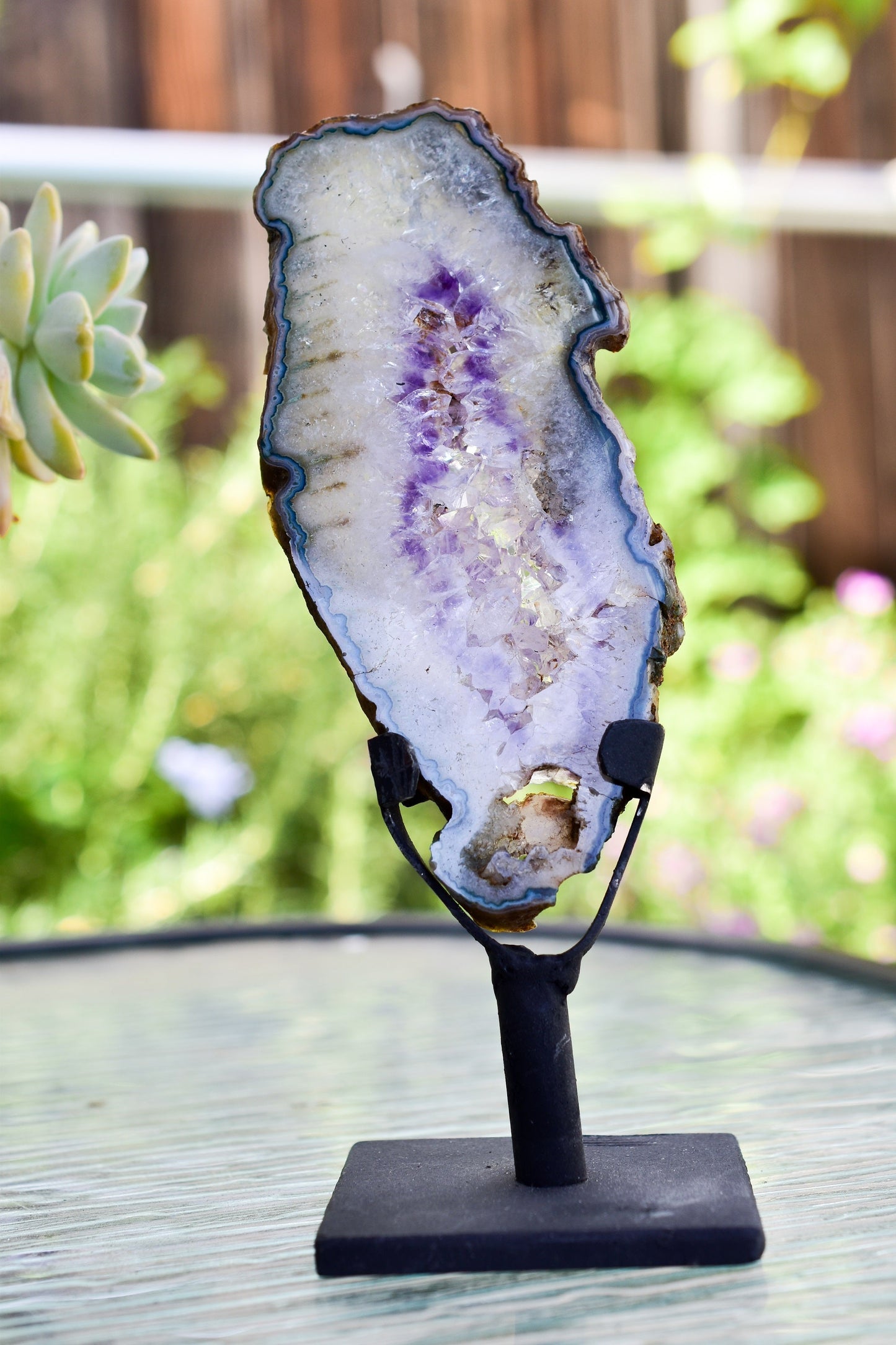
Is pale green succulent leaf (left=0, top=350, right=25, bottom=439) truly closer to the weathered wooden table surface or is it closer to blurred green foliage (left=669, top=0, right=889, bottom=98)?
the weathered wooden table surface

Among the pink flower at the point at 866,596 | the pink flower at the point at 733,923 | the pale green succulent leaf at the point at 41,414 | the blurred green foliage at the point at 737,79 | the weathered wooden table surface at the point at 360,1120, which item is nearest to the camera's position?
the weathered wooden table surface at the point at 360,1120

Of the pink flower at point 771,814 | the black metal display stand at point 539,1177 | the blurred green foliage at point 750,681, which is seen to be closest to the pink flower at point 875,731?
the blurred green foliage at point 750,681

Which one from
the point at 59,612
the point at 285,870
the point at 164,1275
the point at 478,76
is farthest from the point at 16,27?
the point at 164,1275

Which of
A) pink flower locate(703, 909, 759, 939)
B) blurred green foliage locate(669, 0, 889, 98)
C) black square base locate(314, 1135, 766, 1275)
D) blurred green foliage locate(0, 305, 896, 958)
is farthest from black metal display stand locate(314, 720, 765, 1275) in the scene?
blurred green foliage locate(669, 0, 889, 98)

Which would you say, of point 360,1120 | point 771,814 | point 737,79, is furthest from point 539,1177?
point 737,79

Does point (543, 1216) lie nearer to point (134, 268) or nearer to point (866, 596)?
point (134, 268)

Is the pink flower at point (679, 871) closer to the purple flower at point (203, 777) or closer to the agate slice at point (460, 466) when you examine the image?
the purple flower at point (203, 777)
